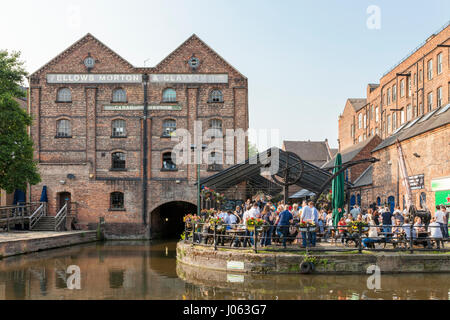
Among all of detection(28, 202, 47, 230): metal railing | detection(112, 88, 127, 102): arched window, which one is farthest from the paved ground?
detection(112, 88, 127, 102): arched window

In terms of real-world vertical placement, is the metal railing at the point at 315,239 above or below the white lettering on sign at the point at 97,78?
below

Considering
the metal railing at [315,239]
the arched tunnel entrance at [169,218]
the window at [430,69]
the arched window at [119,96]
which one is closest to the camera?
the metal railing at [315,239]

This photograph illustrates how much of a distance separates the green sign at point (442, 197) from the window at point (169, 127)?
51.9 feet

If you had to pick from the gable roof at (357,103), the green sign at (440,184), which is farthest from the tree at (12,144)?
the gable roof at (357,103)

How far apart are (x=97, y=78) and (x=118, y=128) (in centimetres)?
344

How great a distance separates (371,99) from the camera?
1887 inches

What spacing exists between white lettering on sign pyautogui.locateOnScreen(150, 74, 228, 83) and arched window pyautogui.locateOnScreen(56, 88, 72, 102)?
542 centimetres

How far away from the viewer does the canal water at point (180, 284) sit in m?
10.1

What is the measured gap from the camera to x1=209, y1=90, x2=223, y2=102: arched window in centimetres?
2841

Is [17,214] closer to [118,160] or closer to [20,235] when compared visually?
[20,235]

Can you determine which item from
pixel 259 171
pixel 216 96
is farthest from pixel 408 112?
pixel 259 171

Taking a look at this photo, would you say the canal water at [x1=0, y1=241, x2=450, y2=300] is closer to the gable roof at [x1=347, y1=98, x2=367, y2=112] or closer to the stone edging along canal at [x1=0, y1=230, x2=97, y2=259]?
the stone edging along canal at [x1=0, y1=230, x2=97, y2=259]

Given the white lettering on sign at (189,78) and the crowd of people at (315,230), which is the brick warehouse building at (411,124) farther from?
the white lettering on sign at (189,78)

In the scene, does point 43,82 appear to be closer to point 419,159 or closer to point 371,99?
point 419,159
